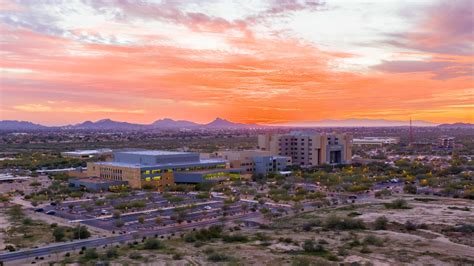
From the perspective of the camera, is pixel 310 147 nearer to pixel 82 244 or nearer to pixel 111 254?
pixel 82 244

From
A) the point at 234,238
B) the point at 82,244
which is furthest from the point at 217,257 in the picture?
the point at 82,244

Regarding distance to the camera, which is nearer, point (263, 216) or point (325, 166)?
point (263, 216)

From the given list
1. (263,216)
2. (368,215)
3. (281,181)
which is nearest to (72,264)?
(263,216)

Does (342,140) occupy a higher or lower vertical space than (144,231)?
higher

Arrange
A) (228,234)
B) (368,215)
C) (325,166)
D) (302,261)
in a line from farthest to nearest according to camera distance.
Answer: (325,166), (368,215), (228,234), (302,261)

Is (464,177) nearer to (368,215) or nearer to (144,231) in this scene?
(368,215)

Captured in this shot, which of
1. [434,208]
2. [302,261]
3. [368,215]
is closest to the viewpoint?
[302,261]

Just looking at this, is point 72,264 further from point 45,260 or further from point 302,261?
point 302,261
